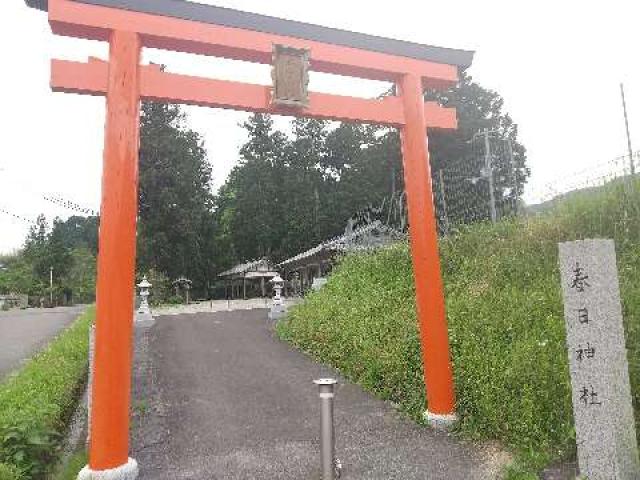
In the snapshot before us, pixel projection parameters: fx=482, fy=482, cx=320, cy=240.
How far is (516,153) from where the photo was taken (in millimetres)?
32781

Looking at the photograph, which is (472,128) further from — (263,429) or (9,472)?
(9,472)

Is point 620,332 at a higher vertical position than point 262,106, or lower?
lower

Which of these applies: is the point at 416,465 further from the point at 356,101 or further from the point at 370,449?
the point at 356,101

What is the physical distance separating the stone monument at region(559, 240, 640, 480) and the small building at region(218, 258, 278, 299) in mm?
29541

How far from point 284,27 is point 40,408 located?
5.39 meters

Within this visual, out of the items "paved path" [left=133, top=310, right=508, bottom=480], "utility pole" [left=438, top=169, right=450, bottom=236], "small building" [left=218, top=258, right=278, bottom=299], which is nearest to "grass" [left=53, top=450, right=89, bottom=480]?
"paved path" [left=133, top=310, right=508, bottom=480]

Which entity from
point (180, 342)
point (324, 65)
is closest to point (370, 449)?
point (324, 65)

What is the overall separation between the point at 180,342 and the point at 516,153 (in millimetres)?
28193

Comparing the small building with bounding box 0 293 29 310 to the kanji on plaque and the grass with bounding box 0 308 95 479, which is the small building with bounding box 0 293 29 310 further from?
the kanji on plaque

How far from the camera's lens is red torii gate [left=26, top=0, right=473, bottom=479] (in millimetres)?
4340

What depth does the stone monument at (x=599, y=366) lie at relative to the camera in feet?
12.3

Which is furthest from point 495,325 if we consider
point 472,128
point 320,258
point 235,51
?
point 472,128

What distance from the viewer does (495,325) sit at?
6.74m

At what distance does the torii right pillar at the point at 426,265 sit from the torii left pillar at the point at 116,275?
10.1 ft
